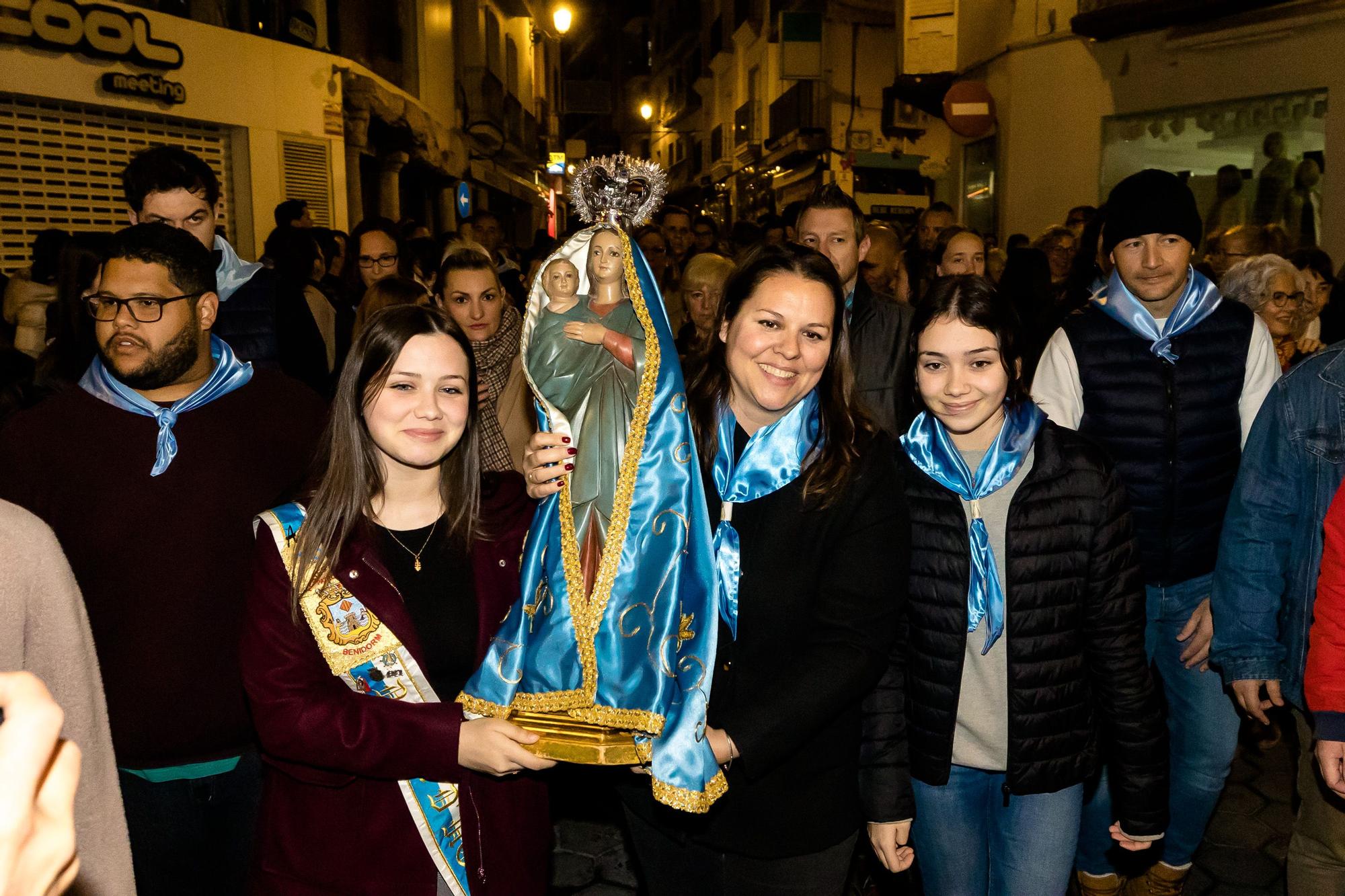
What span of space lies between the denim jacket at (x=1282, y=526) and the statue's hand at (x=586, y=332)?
6.31ft

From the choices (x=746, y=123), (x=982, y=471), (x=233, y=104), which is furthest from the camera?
(x=746, y=123)

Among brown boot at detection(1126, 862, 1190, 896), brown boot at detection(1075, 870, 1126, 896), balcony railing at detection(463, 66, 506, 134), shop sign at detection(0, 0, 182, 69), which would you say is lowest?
brown boot at detection(1126, 862, 1190, 896)

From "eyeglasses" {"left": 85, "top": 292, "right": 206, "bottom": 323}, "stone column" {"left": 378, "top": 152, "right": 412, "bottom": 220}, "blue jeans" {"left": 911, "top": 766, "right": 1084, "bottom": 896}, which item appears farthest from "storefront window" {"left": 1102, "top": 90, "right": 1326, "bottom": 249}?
"stone column" {"left": 378, "top": 152, "right": 412, "bottom": 220}

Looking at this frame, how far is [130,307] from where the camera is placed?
256cm

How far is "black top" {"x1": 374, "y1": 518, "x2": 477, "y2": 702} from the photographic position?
2.16 m

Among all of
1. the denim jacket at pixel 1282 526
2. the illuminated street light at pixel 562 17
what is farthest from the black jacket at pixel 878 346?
the illuminated street light at pixel 562 17

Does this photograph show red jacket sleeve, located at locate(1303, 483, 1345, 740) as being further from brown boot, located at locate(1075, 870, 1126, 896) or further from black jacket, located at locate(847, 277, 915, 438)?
black jacket, located at locate(847, 277, 915, 438)

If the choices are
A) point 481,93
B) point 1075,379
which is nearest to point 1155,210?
point 1075,379

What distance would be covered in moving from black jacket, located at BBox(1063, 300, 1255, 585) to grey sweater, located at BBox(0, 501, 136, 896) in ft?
9.36

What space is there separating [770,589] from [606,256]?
844mm

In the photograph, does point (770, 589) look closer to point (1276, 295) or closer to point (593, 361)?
point (593, 361)

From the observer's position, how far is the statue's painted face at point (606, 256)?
7.32 feet

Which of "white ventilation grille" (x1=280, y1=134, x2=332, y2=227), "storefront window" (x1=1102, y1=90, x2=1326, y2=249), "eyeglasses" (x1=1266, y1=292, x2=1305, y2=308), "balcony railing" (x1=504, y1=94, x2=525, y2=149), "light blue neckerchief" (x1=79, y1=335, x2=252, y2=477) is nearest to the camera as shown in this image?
"light blue neckerchief" (x1=79, y1=335, x2=252, y2=477)

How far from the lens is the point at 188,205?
358 cm
